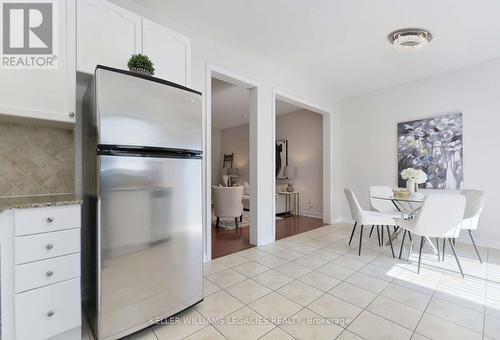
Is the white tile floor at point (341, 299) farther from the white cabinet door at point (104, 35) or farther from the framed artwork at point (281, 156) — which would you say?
the framed artwork at point (281, 156)

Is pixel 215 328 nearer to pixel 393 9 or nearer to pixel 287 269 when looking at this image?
pixel 287 269

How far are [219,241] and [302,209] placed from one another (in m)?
3.11

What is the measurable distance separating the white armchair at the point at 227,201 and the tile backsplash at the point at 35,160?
269cm

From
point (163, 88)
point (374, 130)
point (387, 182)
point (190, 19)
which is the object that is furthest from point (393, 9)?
point (387, 182)

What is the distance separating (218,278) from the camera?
243 cm

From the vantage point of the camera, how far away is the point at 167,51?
2.12 m

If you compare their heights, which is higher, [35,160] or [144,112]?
[144,112]

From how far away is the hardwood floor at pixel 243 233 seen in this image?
3.39 m

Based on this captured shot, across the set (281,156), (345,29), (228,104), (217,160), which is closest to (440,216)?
(345,29)

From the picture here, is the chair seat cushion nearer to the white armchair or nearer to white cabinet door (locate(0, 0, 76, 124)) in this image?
the white armchair

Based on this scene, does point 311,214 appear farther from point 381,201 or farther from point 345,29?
point 345,29

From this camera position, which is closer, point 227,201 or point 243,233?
point 243,233

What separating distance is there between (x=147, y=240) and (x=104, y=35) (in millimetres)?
1551

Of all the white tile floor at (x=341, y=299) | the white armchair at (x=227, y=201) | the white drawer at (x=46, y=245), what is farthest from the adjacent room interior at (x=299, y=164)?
the white drawer at (x=46, y=245)
